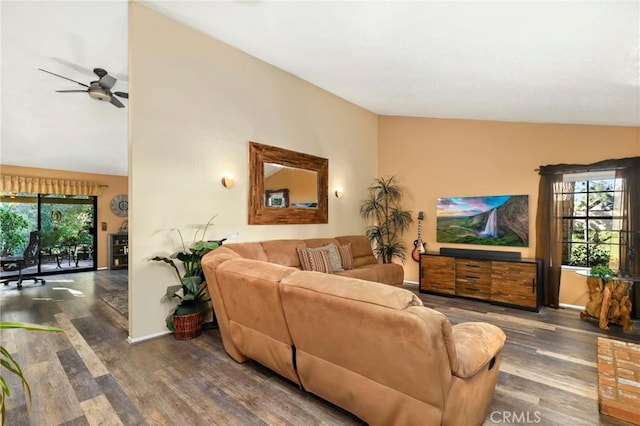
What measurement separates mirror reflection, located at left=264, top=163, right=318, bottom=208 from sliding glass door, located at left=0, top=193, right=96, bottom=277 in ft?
20.0

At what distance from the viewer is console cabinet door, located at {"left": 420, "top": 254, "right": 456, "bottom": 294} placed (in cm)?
496

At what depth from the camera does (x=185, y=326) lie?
312cm

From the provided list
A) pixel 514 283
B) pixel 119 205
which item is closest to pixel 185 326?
pixel 514 283

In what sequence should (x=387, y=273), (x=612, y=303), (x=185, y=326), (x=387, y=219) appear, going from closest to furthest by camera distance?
1. (x=185, y=326)
2. (x=612, y=303)
3. (x=387, y=273)
4. (x=387, y=219)

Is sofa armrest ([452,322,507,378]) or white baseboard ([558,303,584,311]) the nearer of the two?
sofa armrest ([452,322,507,378])

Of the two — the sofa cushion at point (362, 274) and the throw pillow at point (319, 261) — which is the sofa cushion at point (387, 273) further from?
the throw pillow at point (319, 261)

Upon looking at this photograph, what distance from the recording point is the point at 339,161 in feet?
18.6

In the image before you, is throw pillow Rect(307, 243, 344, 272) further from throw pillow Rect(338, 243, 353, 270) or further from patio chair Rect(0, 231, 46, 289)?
patio chair Rect(0, 231, 46, 289)

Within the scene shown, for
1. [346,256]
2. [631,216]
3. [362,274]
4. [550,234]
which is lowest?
[362,274]

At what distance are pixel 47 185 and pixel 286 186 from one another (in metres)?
6.18

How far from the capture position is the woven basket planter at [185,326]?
312 centimetres

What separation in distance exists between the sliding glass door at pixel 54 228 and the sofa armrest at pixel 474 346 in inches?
347

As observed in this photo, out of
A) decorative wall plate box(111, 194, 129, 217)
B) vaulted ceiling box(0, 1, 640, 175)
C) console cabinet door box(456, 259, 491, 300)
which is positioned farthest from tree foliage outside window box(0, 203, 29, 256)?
console cabinet door box(456, 259, 491, 300)

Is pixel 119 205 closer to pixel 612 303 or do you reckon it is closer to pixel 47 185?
pixel 47 185
